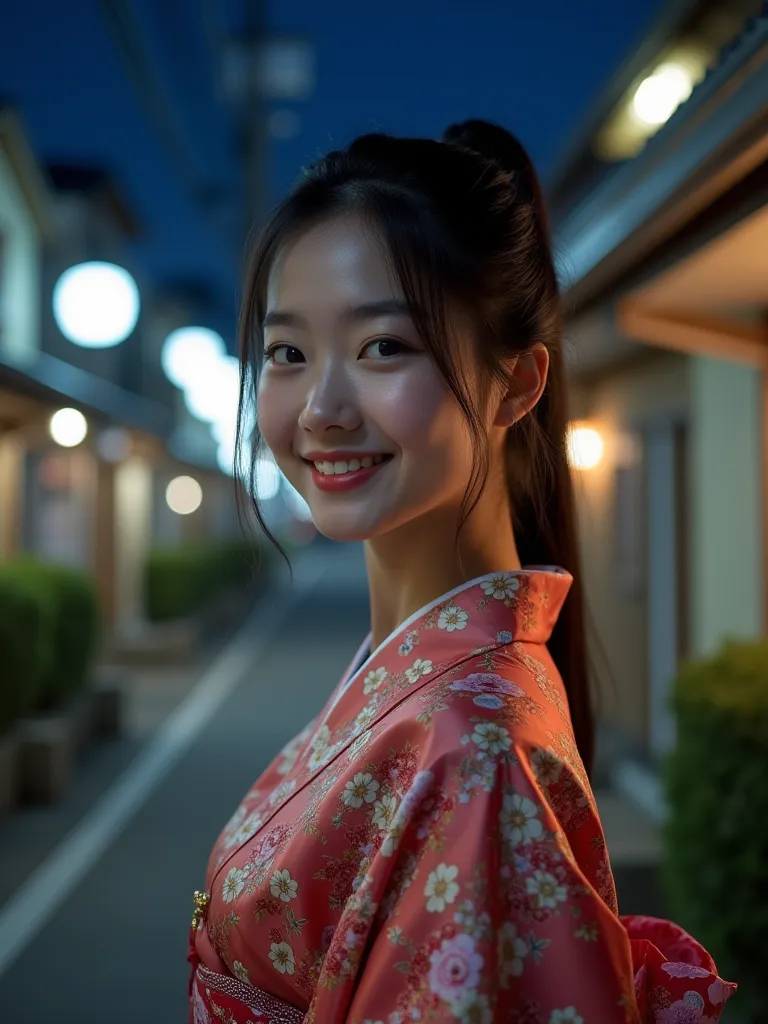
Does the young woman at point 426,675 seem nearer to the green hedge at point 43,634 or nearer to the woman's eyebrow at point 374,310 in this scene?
the woman's eyebrow at point 374,310

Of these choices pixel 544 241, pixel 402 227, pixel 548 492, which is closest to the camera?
pixel 402 227

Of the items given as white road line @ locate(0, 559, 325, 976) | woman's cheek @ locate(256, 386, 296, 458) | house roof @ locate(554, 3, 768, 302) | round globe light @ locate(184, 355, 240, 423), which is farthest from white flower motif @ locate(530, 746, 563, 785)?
round globe light @ locate(184, 355, 240, 423)

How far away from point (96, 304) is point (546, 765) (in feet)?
25.0

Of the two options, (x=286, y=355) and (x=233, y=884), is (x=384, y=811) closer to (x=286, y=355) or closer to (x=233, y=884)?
(x=233, y=884)

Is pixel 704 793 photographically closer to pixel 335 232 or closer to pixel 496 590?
pixel 496 590

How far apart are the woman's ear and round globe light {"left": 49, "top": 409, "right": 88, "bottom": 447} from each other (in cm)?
935

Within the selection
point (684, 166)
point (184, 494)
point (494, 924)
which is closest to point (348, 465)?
point (494, 924)

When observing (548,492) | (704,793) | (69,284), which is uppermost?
(69,284)

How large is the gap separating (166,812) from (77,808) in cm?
66

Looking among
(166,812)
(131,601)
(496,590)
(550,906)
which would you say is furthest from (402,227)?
(131,601)

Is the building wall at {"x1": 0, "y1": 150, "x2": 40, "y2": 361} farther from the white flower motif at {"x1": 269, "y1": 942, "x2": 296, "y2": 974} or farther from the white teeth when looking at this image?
the white flower motif at {"x1": 269, "y1": 942, "x2": 296, "y2": 974}

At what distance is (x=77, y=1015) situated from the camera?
436 cm

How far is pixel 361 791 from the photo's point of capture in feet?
4.28

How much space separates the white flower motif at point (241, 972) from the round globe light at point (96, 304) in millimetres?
7208
